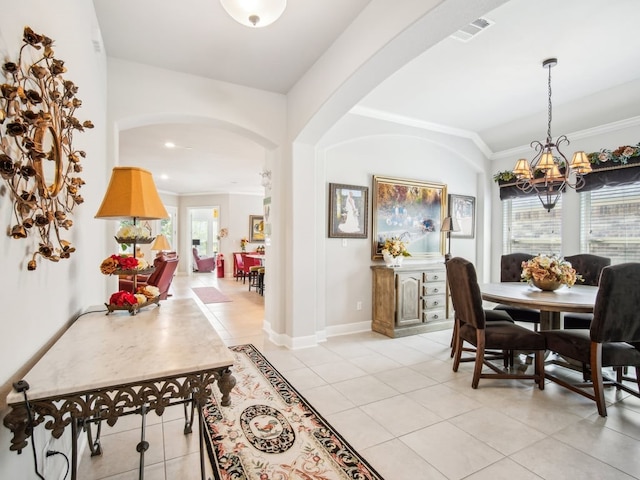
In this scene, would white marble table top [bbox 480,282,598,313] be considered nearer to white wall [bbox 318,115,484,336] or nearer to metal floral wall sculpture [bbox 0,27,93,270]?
white wall [bbox 318,115,484,336]

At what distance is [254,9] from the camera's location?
1812 millimetres

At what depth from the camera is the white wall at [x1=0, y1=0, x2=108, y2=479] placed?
0.99m

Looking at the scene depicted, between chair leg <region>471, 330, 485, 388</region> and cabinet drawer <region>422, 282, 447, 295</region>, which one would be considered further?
cabinet drawer <region>422, 282, 447, 295</region>

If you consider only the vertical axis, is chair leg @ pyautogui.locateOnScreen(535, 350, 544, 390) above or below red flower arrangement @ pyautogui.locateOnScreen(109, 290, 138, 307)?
below

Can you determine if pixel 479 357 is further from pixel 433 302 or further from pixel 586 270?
pixel 586 270

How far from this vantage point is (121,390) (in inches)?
41.8

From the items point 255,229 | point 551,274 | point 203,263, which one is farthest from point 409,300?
point 203,263

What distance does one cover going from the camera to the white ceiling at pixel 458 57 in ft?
8.18

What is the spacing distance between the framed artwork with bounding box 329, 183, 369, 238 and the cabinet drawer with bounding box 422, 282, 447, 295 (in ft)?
3.56

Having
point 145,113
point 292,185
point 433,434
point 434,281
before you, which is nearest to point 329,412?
point 433,434

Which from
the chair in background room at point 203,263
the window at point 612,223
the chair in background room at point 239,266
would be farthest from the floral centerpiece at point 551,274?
the chair in background room at point 203,263

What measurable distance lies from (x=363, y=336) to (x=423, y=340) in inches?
29.9

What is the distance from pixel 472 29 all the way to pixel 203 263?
36.9 feet

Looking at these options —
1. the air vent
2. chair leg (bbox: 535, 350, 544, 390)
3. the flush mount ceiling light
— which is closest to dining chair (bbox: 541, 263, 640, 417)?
chair leg (bbox: 535, 350, 544, 390)
